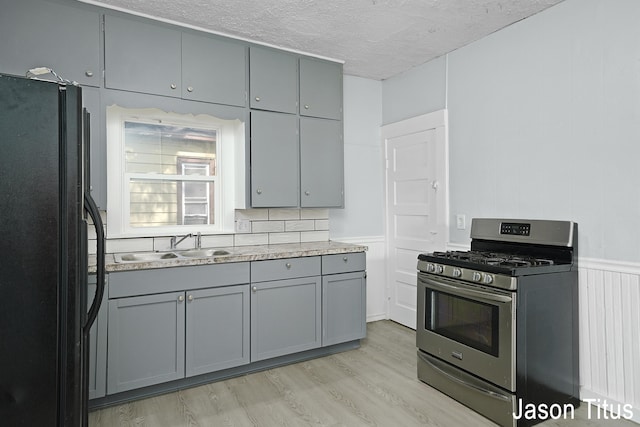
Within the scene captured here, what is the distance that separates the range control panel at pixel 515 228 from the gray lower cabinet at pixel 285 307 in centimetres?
140

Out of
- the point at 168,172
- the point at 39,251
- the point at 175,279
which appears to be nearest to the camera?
the point at 39,251

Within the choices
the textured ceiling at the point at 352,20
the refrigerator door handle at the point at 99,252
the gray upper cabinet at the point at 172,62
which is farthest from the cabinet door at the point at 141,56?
the refrigerator door handle at the point at 99,252

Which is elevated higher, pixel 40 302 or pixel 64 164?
pixel 64 164

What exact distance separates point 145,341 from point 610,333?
282 centimetres

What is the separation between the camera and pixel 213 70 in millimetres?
→ 3078

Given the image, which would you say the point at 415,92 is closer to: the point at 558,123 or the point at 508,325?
the point at 558,123

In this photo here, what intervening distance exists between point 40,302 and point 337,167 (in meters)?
2.65

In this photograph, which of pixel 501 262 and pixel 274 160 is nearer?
pixel 501 262

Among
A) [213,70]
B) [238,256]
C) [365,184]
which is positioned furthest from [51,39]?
[365,184]

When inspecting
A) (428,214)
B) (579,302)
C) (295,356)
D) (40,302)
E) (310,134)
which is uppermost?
(310,134)

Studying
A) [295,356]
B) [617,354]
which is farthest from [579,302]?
[295,356]

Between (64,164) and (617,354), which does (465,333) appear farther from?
(64,164)

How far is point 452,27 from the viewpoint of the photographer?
10.00ft

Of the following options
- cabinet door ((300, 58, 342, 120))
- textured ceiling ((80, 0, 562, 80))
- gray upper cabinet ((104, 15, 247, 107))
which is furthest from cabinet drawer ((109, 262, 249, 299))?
textured ceiling ((80, 0, 562, 80))
